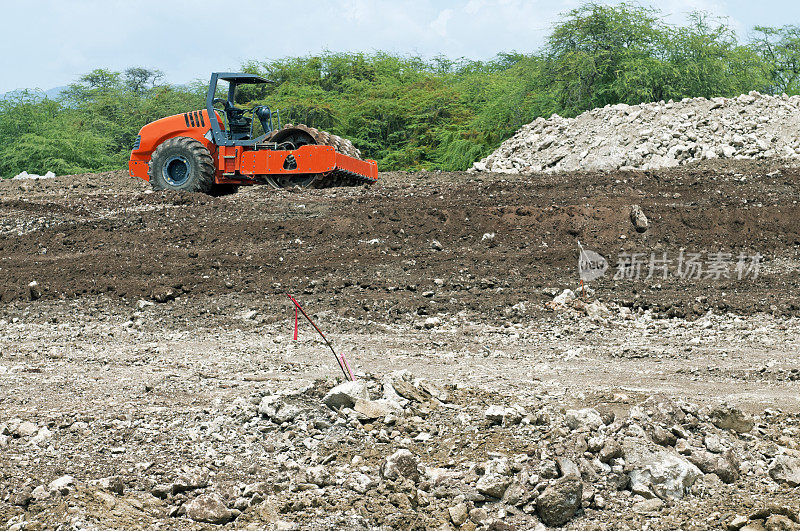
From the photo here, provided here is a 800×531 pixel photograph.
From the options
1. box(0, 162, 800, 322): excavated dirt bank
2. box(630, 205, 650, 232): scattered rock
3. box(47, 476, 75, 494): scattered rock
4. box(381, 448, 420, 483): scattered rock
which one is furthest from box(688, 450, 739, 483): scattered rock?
box(630, 205, 650, 232): scattered rock

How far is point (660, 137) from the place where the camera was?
16.2 metres

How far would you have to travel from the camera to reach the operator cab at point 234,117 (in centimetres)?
1321

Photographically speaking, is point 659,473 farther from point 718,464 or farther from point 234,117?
point 234,117

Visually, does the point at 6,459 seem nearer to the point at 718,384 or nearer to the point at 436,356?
the point at 436,356

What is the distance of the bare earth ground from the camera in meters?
3.60

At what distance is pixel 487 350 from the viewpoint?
637 cm

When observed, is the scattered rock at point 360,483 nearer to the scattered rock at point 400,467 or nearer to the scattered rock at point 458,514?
the scattered rock at point 400,467

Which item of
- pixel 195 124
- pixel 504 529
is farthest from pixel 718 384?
pixel 195 124

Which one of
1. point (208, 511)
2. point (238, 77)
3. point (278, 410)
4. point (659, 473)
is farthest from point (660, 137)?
point (208, 511)

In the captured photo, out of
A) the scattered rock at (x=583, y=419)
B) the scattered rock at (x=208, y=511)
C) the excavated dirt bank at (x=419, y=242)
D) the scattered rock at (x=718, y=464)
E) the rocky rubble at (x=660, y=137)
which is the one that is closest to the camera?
the scattered rock at (x=208, y=511)

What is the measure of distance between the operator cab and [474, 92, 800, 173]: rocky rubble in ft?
20.6

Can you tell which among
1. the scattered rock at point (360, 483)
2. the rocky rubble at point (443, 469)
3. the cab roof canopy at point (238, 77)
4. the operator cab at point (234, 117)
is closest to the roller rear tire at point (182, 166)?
the operator cab at point (234, 117)

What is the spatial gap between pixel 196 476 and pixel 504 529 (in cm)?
149

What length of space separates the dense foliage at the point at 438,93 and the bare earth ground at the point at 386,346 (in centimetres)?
1078
